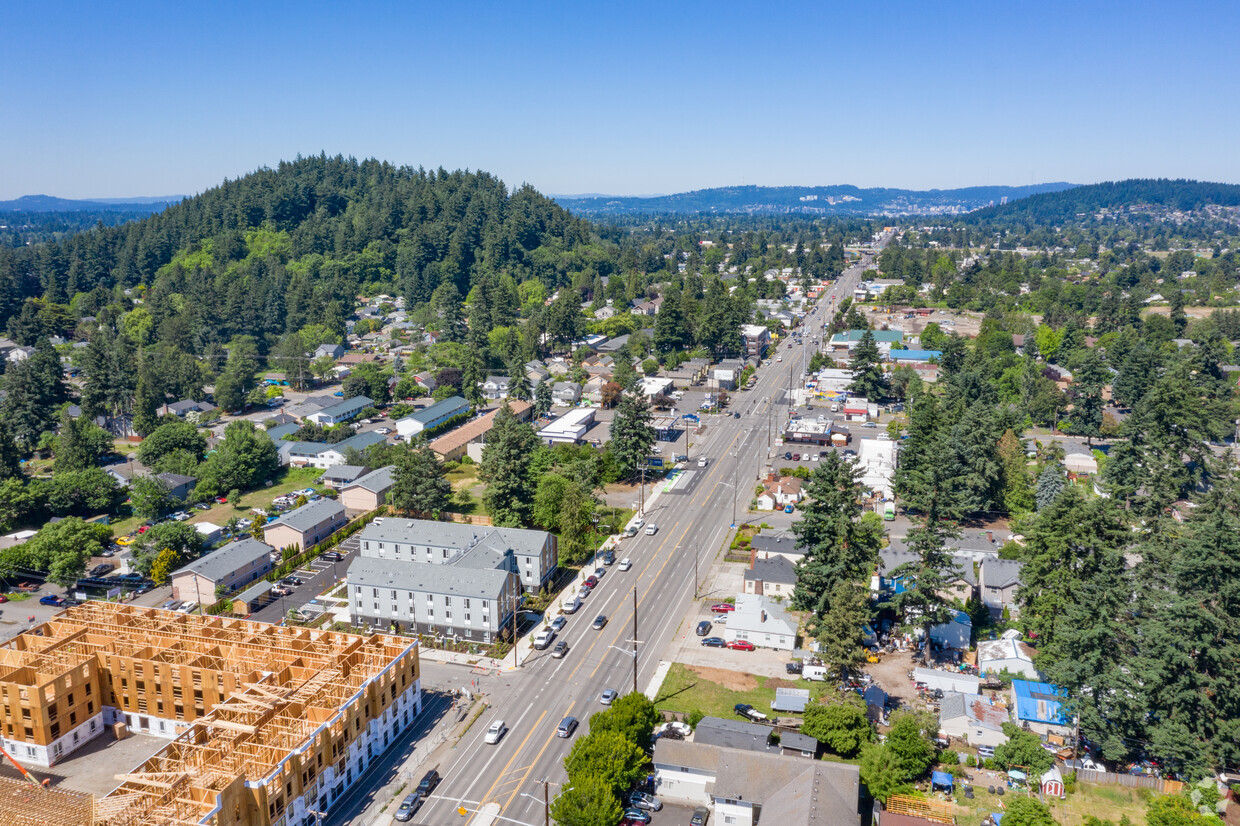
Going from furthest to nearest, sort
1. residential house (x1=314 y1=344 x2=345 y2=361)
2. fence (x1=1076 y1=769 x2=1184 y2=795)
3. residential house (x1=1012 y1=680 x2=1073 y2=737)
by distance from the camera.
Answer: residential house (x1=314 y1=344 x2=345 y2=361)
residential house (x1=1012 y1=680 x2=1073 y2=737)
fence (x1=1076 y1=769 x2=1184 y2=795)

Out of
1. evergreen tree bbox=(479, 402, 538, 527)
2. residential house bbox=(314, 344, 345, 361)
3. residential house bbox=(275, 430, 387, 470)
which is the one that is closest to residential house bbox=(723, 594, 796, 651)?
evergreen tree bbox=(479, 402, 538, 527)

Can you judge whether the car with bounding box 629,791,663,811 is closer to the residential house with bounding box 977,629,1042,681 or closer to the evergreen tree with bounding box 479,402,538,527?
the residential house with bounding box 977,629,1042,681

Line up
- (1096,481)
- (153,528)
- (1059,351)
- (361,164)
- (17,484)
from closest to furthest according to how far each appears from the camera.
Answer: (153,528)
(17,484)
(1096,481)
(1059,351)
(361,164)

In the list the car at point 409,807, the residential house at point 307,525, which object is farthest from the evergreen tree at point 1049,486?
the residential house at point 307,525

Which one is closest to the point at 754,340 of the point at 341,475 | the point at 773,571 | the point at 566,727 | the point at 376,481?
the point at 341,475

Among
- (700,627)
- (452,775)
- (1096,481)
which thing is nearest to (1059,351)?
(1096,481)

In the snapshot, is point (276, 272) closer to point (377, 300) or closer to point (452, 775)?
point (377, 300)

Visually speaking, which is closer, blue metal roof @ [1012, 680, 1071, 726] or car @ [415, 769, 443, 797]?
car @ [415, 769, 443, 797]

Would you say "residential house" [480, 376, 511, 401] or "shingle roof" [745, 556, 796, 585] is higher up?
"residential house" [480, 376, 511, 401]
